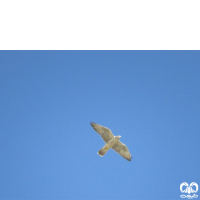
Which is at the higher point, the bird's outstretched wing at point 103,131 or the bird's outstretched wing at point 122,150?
the bird's outstretched wing at point 103,131

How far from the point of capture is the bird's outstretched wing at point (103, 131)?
1264 centimetres

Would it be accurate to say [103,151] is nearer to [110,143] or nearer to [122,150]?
[110,143]

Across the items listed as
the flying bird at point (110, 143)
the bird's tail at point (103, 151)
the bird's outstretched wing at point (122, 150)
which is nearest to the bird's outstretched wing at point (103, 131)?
the flying bird at point (110, 143)

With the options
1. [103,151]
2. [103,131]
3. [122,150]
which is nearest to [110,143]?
[103,151]

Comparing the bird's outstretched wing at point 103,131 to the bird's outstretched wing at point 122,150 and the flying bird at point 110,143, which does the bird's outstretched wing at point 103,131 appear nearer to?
the flying bird at point 110,143

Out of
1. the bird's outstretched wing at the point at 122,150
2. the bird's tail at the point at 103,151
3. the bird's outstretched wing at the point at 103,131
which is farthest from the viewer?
the bird's outstretched wing at the point at 122,150

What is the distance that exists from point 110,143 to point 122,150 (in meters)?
0.76

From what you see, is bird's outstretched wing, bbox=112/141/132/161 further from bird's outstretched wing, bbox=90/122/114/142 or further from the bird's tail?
bird's outstretched wing, bbox=90/122/114/142

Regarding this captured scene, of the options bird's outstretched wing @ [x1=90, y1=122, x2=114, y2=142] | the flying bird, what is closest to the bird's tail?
the flying bird

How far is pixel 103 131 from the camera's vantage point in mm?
12734

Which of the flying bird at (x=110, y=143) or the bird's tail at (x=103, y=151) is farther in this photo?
the bird's tail at (x=103, y=151)
